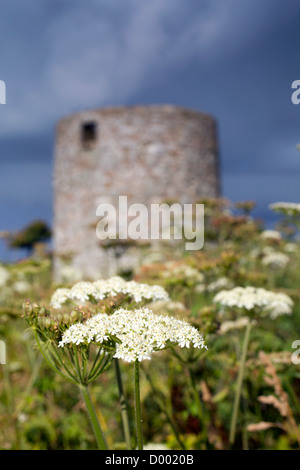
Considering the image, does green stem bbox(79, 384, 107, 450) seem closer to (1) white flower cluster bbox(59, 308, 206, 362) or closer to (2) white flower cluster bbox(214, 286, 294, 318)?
(1) white flower cluster bbox(59, 308, 206, 362)

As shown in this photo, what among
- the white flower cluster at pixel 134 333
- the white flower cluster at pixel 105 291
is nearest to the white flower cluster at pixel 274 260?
the white flower cluster at pixel 105 291

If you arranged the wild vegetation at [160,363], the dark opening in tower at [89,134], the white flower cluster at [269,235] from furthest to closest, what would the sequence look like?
the dark opening in tower at [89,134] → the white flower cluster at [269,235] → the wild vegetation at [160,363]

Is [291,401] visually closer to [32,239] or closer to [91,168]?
[91,168]

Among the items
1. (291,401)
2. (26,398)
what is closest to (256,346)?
(291,401)

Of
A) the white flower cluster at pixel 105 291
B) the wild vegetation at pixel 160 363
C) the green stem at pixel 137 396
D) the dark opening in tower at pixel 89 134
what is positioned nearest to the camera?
the green stem at pixel 137 396

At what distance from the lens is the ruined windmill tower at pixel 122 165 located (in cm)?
1338

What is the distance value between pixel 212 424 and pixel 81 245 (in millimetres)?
10943

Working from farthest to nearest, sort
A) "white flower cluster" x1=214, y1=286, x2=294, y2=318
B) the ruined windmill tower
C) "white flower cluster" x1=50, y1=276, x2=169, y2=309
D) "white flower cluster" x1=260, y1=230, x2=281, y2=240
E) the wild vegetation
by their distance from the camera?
1. the ruined windmill tower
2. "white flower cluster" x1=260, y1=230, x2=281, y2=240
3. "white flower cluster" x1=214, y1=286, x2=294, y2=318
4. "white flower cluster" x1=50, y1=276, x2=169, y2=309
5. the wild vegetation

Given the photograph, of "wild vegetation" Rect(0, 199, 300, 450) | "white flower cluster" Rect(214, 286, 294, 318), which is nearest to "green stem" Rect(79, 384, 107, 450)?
"wild vegetation" Rect(0, 199, 300, 450)

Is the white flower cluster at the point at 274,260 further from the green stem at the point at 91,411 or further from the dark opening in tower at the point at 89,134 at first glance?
the dark opening in tower at the point at 89,134

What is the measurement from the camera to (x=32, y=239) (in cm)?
3241

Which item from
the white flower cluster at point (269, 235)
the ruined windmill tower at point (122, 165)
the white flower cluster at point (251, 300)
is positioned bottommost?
the white flower cluster at point (251, 300)

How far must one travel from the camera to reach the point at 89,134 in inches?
557

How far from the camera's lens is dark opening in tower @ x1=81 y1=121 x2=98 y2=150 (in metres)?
13.9
